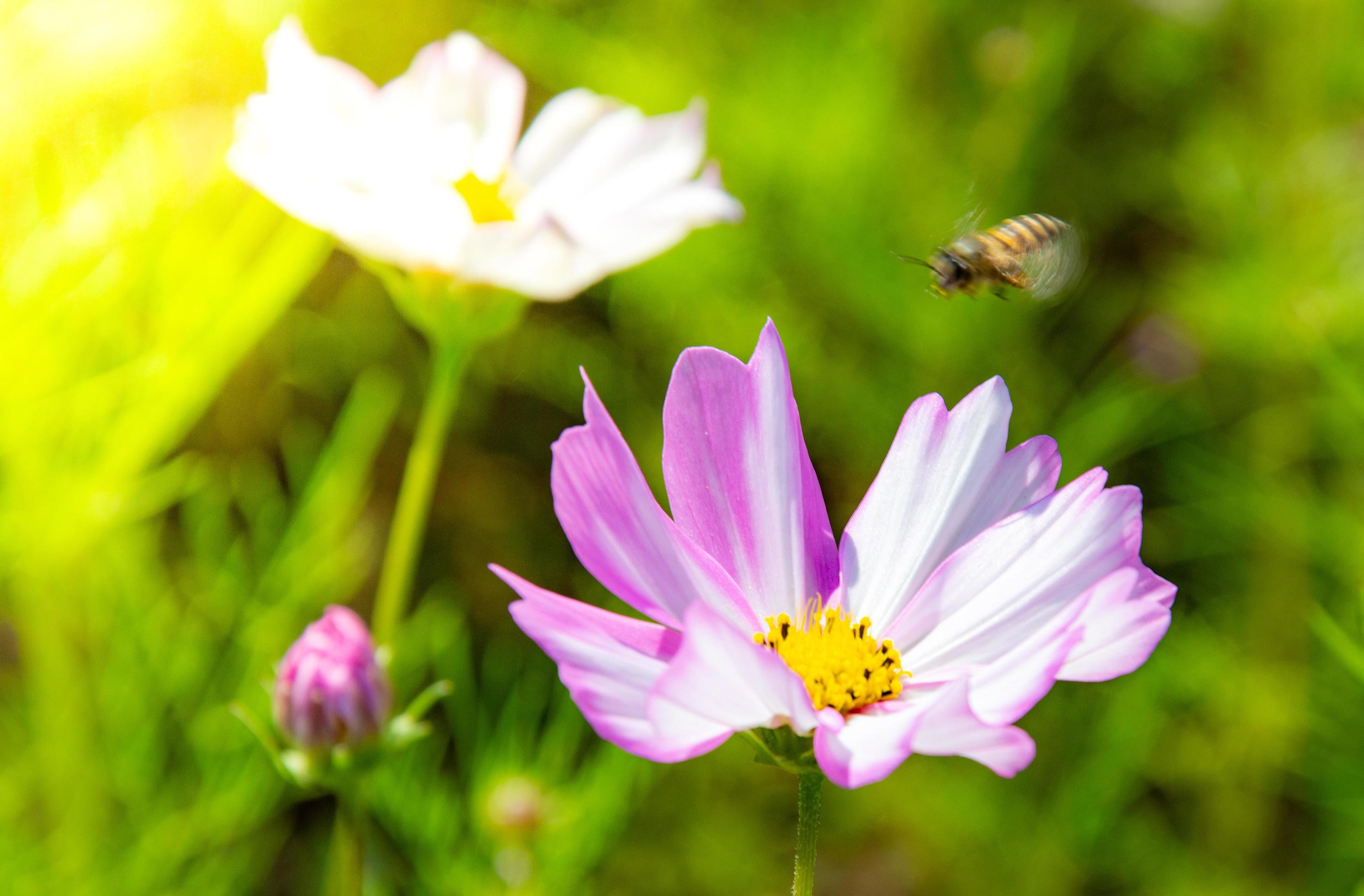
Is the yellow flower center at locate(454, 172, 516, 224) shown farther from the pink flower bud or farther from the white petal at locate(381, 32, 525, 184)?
the pink flower bud

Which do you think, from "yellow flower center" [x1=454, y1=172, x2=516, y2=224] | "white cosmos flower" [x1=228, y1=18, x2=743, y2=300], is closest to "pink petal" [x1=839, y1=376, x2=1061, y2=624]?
"white cosmos flower" [x1=228, y1=18, x2=743, y2=300]

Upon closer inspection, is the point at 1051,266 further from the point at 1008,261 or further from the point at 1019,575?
the point at 1019,575

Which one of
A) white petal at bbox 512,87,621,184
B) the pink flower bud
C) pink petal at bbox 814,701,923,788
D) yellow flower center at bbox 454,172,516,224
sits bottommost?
the pink flower bud

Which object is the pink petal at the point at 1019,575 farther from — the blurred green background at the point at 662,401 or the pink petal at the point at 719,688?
the blurred green background at the point at 662,401

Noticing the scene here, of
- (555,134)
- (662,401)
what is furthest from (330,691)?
(662,401)

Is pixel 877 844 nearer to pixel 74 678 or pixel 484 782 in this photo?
pixel 484 782
